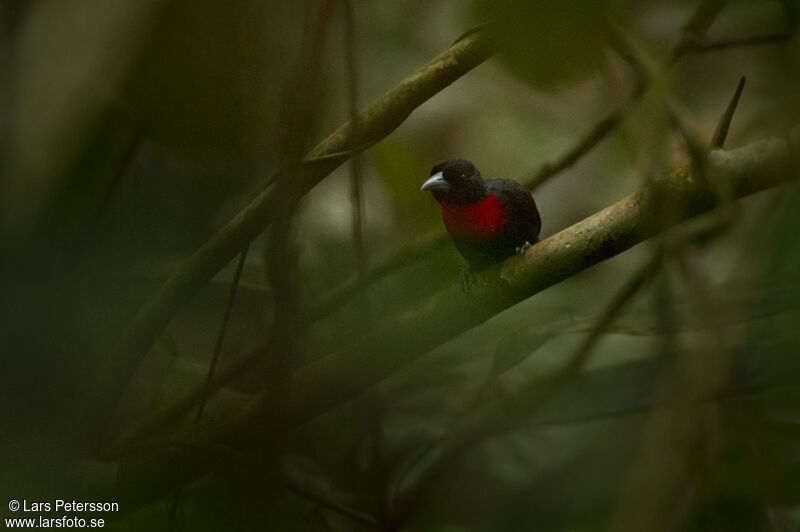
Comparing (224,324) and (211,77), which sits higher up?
(211,77)

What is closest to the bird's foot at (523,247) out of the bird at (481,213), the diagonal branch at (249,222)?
the bird at (481,213)

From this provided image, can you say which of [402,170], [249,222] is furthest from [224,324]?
[402,170]

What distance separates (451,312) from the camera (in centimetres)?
120

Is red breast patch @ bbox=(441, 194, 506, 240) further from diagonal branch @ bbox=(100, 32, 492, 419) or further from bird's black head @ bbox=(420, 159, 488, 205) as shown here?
diagonal branch @ bbox=(100, 32, 492, 419)

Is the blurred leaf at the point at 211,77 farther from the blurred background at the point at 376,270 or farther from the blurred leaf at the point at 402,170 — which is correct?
the blurred leaf at the point at 402,170

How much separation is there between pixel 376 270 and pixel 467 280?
0.18 meters

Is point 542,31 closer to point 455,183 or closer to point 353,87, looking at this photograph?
point 353,87

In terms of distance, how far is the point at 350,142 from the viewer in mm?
1058

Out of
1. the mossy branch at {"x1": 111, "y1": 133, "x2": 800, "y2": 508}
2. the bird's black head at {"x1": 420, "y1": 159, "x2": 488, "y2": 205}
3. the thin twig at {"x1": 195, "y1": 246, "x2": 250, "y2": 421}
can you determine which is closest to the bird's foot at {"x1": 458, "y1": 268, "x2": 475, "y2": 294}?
A: the mossy branch at {"x1": 111, "y1": 133, "x2": 800, "y2": 508}

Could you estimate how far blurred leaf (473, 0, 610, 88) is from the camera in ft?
1.72

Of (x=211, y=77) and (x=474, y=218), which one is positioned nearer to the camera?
(x=211, y=77)

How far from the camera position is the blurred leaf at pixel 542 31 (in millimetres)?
525

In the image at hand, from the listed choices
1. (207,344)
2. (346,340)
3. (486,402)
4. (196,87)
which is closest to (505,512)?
(486,402)

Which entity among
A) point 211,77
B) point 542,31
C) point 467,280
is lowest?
point 542,31
